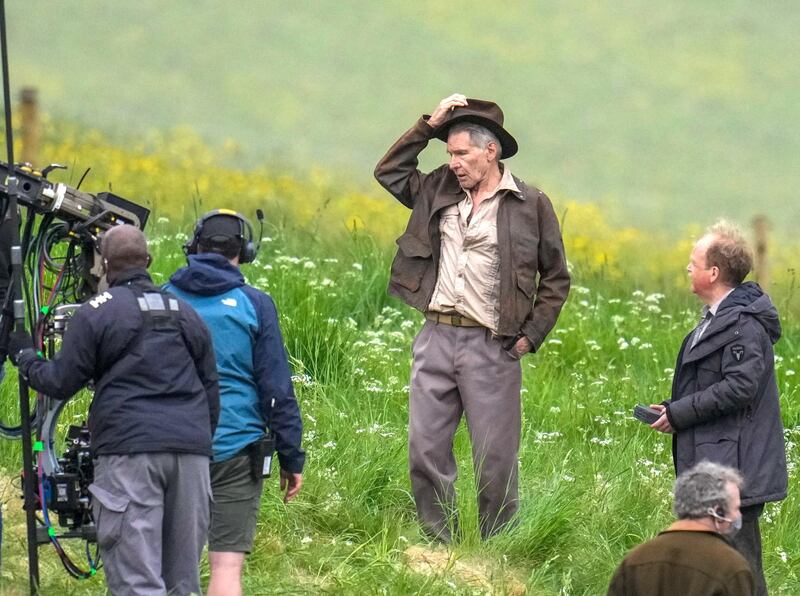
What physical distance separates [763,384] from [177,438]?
2.45 metres

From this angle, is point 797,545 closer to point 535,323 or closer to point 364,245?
point 535,323

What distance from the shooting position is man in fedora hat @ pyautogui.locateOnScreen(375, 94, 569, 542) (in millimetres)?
7371

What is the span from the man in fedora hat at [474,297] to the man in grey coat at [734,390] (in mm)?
996

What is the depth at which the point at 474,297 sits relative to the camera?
7.36 meters

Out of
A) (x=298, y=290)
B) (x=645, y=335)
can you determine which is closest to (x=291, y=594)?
(x=298, y=290)

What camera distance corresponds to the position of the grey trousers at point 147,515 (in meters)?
5.59

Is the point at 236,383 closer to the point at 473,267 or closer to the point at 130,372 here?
the point at 130,372

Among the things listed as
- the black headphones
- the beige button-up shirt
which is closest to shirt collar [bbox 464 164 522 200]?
the beige button-up shirt

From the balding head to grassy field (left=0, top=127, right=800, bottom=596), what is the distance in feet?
4.93

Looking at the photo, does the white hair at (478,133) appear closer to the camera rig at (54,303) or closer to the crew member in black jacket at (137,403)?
the camera rig at (54,303)

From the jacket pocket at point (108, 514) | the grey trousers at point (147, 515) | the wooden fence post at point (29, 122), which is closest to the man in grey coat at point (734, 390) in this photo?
the grey trousers at point (147, 515)

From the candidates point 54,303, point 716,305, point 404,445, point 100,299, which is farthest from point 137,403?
point 404,445

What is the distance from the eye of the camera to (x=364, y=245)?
1324 centimetres

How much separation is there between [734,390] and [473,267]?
1469 millimetres
